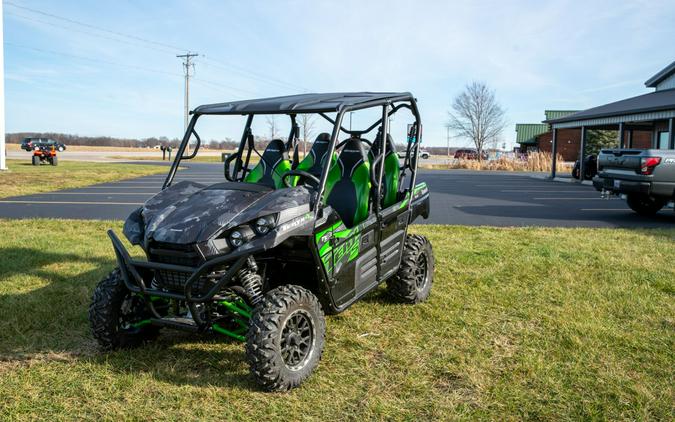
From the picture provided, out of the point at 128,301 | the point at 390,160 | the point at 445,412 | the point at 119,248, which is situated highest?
the point at 390,160

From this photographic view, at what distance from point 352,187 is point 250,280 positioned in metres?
1.45

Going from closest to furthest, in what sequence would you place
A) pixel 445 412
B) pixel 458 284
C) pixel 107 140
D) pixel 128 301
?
pixel 445 412 → pixel 128 301 → pixel 458 284 → pixel 107 140

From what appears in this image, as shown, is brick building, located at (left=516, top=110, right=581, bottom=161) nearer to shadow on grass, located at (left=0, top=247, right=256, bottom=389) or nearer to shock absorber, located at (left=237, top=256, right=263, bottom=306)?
shadow on grass, located at (left=0, top=247, right=256, bottom=389)

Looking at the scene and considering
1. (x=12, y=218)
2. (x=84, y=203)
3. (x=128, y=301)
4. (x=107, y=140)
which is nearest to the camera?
(x=128, y=301)

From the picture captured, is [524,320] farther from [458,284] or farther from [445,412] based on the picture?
[445,412]

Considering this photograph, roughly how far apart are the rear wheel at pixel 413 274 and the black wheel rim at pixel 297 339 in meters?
1.59

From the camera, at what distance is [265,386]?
136 inches

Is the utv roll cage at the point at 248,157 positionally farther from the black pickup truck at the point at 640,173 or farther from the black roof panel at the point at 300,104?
the black pickup truck at the point at 640,173

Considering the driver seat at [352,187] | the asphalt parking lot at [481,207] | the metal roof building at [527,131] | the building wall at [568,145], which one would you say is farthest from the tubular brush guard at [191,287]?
the metal roof building at [527,131]

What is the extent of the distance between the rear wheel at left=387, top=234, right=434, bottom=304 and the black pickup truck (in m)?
→ 6.61

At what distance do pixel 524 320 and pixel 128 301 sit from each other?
3163mm

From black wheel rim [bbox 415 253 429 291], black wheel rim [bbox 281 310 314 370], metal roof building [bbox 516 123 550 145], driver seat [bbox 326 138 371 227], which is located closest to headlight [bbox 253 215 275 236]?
black wheel rim [bbox 281 310 314 370]

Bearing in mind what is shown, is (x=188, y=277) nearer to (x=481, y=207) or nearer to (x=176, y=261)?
(x=176, y=261)

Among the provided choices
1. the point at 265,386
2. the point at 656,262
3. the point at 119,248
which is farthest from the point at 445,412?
the point at 656,262
